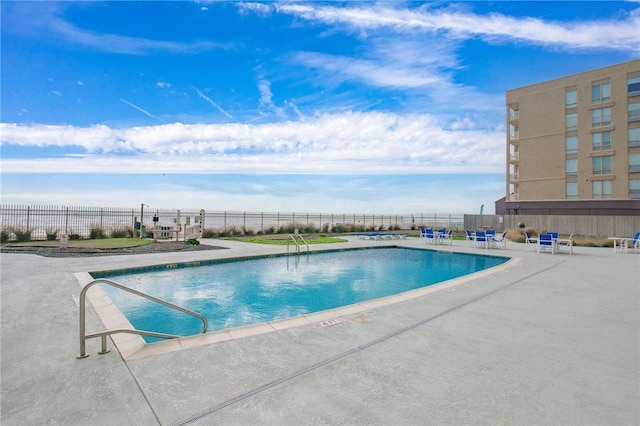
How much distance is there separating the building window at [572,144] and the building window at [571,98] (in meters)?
2.93

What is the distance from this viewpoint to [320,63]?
1428 centimetres

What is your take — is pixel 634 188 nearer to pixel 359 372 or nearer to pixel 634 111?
pixel 634 111

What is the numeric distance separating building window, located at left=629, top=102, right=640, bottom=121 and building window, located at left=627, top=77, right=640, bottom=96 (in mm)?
872

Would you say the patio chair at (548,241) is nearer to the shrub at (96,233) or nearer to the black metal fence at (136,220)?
the black metal fence at (136,220)

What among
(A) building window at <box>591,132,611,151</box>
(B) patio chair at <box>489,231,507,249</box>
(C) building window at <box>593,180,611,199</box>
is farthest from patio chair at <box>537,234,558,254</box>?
(A) building window at <box>591,132,611,151</box>

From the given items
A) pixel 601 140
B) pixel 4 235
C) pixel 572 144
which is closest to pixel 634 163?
pixel 601 140

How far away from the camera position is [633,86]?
26.6 metres

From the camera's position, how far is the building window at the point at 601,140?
90.5ft

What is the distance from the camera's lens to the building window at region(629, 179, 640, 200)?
2611cm

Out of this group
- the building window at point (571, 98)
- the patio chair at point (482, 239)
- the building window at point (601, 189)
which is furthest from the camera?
the building window at point (571, 98)

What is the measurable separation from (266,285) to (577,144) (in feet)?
109

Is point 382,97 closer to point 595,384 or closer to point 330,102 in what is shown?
point 330,102

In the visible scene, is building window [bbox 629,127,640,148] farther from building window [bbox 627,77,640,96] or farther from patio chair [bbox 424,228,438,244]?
patio chair [bbox 424,228,438,244]

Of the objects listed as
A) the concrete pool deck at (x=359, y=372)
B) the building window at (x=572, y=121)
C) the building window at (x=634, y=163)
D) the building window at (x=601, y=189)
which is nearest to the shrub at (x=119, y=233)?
the concrete pool deck at (x=359, y=372)
